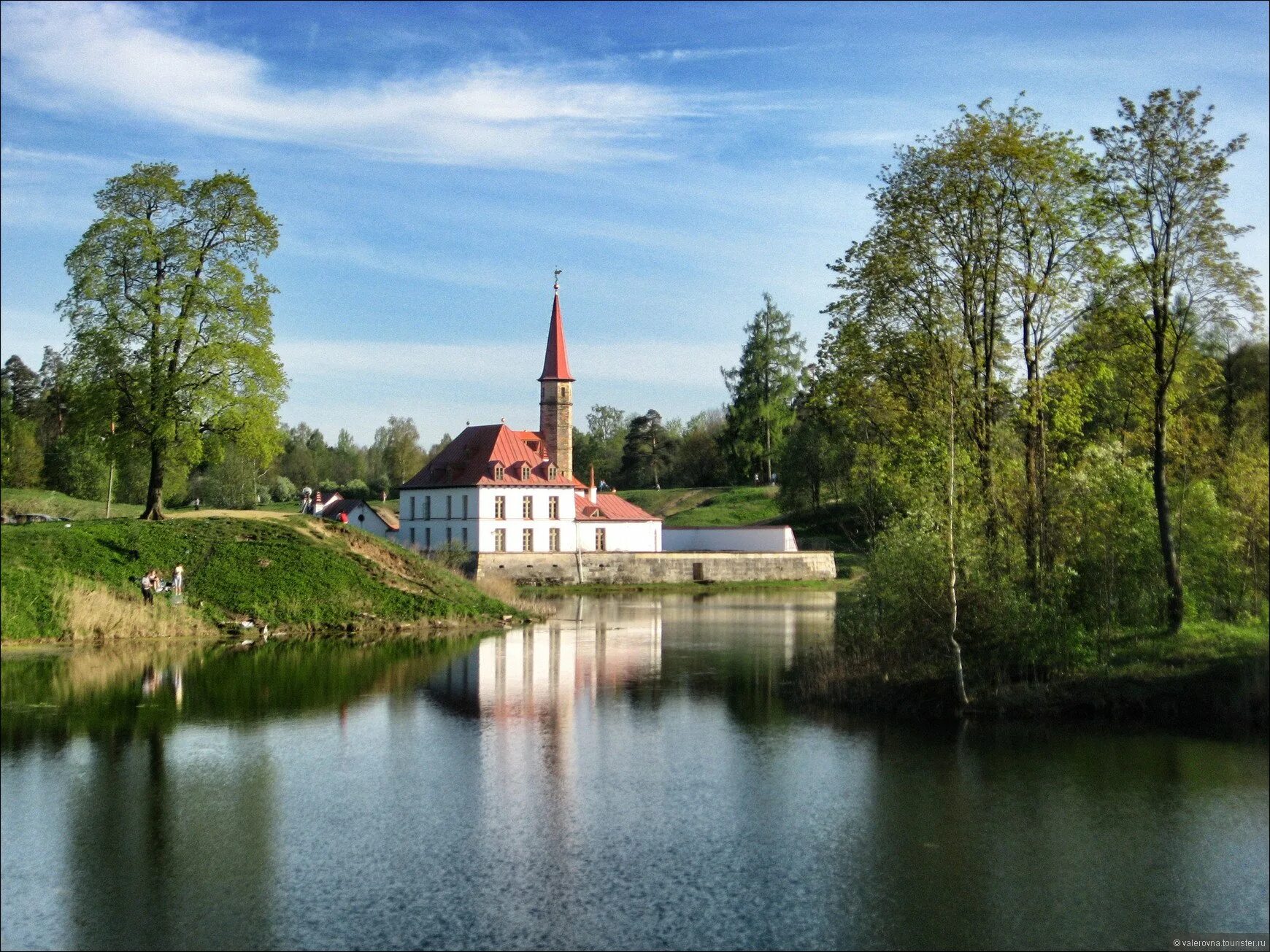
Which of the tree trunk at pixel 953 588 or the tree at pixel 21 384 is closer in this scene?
the tree trunk at pixel 953 588

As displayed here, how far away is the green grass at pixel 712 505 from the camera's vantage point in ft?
315

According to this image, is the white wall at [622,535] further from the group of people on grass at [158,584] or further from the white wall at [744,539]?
the group of people on grass at [158,584]

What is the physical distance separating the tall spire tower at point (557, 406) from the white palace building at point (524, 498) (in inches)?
1.8

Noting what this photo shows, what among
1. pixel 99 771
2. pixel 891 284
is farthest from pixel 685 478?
pixel 99 771

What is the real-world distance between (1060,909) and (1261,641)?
1125 cm

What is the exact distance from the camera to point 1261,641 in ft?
72.5

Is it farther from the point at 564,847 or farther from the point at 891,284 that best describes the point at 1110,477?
the point at 564,847

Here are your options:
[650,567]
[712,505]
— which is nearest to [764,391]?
[712,505]

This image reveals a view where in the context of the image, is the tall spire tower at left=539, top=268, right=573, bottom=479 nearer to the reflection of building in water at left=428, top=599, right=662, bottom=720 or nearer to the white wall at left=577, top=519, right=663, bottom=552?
the white wall at left=577, top=519, right=663, bottom=552

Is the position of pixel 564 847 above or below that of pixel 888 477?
below

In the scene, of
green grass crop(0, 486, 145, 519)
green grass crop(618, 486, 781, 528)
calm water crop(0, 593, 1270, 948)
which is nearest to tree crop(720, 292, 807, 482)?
green grass crop(618, 486, 781, 528)

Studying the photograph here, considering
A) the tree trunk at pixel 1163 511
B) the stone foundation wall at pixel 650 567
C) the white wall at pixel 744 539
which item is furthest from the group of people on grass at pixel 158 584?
the white wall at pixel 744 539

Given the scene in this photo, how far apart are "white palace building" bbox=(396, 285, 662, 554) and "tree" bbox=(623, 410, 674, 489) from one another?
41.7 m

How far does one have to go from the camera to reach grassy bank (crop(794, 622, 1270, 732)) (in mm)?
21141
